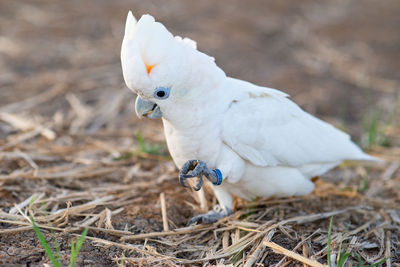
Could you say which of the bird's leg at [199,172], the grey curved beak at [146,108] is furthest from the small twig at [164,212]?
the grey curved beak at [146,108]

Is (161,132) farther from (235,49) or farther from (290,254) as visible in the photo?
(235,49)

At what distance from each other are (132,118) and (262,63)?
2.25 metres

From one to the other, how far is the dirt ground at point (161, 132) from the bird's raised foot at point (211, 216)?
0.07 metres

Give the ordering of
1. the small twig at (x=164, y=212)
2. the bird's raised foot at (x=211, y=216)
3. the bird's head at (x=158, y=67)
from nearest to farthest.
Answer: the bird's head at (x=158, y=67), the small twig at (x=164, y=212), the bird's raised foot at (x=211, y=216)

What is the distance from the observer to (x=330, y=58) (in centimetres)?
660

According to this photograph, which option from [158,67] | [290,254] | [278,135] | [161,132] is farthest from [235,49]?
[290,254]

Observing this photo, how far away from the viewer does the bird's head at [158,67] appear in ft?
8.18

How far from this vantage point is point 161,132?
4.65 m

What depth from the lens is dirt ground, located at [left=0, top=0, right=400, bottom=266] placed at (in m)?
2.88

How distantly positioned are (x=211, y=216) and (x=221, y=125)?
2.33ft

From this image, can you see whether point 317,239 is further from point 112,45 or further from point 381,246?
point 112,45

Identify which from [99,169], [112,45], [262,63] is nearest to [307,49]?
[262,63]

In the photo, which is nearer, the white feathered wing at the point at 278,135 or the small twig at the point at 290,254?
the small twig at the point at 290,254

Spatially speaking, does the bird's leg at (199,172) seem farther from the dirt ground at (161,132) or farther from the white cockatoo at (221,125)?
the dirt ground at (161,132)
